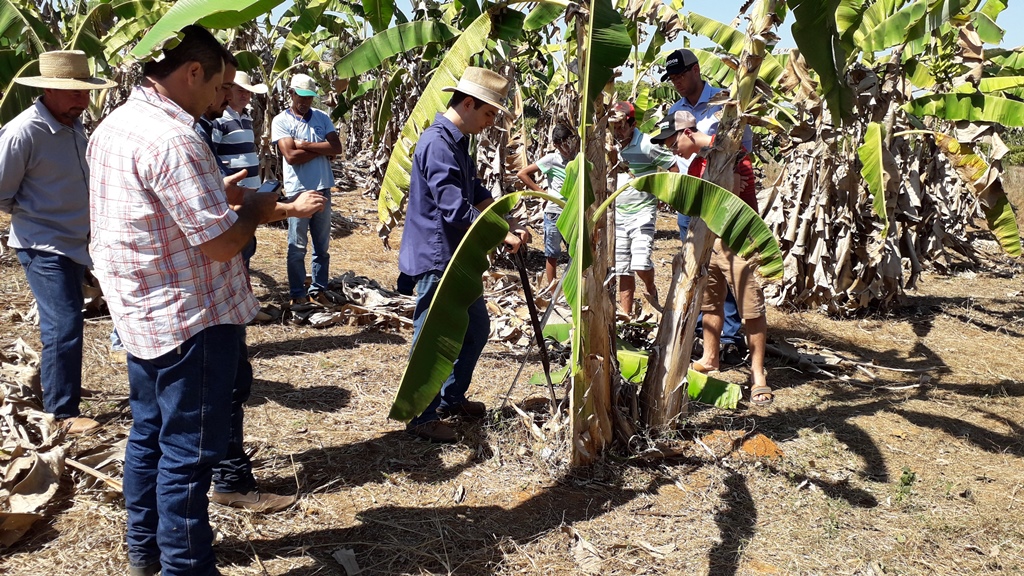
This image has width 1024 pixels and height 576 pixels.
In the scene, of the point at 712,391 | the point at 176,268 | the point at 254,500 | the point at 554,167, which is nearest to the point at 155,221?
the point at 176,268

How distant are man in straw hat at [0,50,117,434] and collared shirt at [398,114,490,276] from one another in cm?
163

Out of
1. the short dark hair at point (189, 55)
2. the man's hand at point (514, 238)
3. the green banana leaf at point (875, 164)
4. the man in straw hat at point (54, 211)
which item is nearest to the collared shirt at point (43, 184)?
the man in straw hat at point (54, 211)

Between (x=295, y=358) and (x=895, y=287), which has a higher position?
(x=895, y=287)

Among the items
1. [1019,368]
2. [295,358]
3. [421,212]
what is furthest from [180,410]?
[1019,368]

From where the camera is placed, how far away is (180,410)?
246 centimetres

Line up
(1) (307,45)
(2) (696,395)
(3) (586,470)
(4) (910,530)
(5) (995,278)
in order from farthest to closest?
(1) (307,45) < (5) (995,278) < (2) (696,395) < (3) (586,470) < (4) (910,530)

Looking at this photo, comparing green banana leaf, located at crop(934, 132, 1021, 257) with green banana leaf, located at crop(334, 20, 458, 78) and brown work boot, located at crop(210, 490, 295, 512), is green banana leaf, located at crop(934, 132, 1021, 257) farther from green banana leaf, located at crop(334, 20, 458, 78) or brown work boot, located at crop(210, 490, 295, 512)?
brown work boot, located at crop(210, 490, 295, 512)

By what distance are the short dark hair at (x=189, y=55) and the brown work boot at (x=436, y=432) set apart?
2291mm

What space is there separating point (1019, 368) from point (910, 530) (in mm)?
3271

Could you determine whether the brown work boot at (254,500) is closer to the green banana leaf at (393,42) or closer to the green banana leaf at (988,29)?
the green banana leaf at (393,42)

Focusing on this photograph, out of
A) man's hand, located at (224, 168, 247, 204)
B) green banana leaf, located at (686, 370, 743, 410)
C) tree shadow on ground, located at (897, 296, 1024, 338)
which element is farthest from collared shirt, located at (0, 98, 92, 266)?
tree shadow on ground, located at (897, 296, 1024, 338)

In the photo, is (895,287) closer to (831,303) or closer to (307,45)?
(831,303)

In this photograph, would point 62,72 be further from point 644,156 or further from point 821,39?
point 644,156

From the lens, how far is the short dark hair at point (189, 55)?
2352mm
